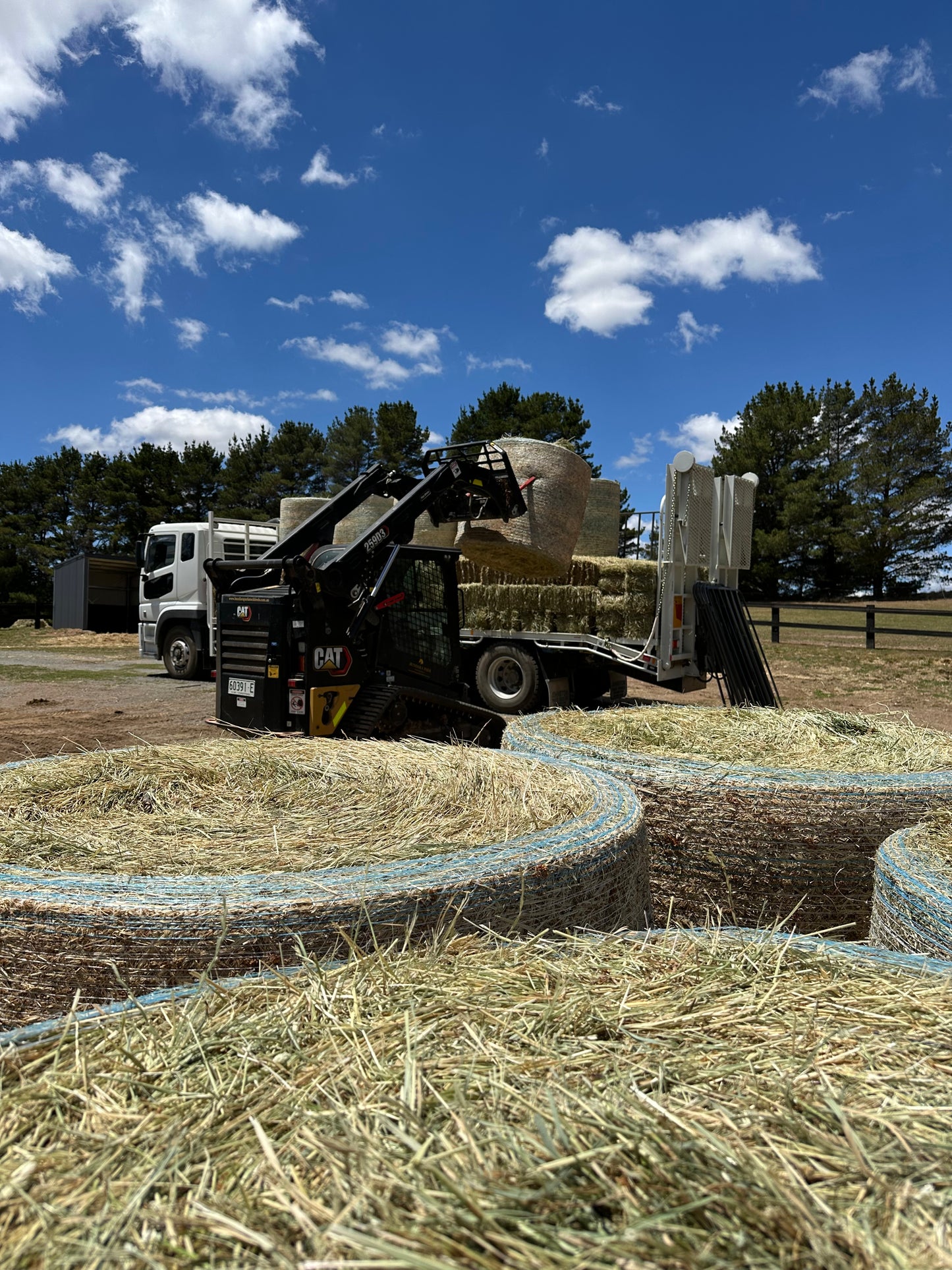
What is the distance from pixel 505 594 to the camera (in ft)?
34.2

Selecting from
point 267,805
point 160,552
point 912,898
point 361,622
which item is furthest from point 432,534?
point 912,898

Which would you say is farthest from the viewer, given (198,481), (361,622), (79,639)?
(198,481)

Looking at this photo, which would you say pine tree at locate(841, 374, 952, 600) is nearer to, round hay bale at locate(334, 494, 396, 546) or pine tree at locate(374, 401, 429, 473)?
pine tree at locate(374, 401, 429, 473)

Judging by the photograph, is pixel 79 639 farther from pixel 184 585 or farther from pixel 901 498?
pixel 901 498

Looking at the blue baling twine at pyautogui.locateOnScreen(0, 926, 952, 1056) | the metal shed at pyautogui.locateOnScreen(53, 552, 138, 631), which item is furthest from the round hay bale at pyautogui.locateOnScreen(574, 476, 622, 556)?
the metal shed at pyautogui.locateOnScreen(53, 552, 138, 631)

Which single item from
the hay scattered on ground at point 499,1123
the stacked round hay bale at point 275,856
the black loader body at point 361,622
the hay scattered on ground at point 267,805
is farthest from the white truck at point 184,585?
the hay scattered on ground at point 499,1123

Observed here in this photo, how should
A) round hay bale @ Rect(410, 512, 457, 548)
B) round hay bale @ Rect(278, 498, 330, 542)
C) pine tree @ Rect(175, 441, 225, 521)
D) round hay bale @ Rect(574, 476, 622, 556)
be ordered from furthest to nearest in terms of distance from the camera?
pine tree @ Rect(175, 441, 225, 521) < round hay bale @ Rect(278, 498, 330, 542) < round hay bale @ Rect(574, 476, 622, 556) < round hay bale @ Rect(410, 512, 457, 548)

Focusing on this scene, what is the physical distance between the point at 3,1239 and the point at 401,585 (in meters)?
5.97

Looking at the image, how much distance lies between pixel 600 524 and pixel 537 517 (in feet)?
13.3

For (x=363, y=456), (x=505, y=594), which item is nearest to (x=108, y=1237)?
(x=505, y=594)

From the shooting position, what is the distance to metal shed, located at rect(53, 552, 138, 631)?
28.3 m

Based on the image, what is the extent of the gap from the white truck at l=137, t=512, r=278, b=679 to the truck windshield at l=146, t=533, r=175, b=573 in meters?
0.01

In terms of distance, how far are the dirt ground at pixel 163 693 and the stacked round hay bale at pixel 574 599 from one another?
1387 mm

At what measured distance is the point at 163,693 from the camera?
40.7 feet
